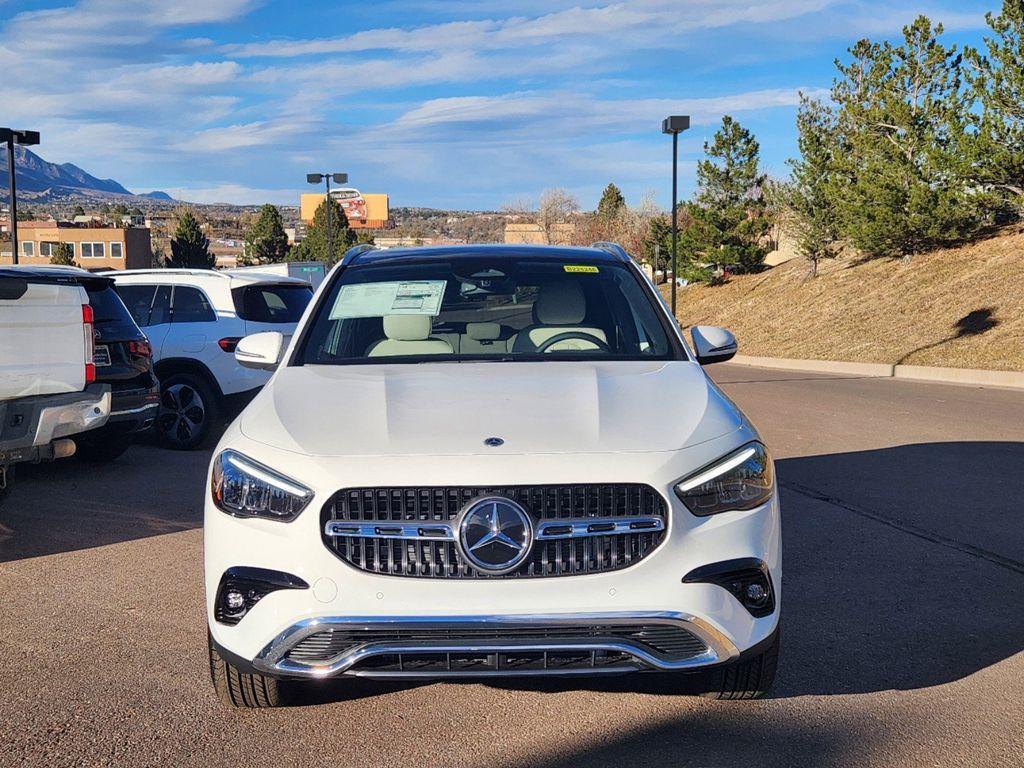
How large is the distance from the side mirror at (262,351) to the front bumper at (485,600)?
1.61m

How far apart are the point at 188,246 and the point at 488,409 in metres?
85.2

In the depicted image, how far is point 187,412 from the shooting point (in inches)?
432

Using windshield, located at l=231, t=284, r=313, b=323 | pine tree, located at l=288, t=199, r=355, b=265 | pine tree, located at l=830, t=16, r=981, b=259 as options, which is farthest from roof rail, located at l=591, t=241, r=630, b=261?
pine tree, located at l=288, t=199, r=355, b=265

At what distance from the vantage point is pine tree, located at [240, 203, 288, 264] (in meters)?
90.0

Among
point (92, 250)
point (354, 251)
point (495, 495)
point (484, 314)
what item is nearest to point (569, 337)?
point (484, 314)

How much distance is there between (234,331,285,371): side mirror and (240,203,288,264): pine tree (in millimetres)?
86470

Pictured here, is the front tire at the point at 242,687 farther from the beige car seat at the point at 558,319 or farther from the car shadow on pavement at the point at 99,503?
the car shadow on pavement at the point at 99,503

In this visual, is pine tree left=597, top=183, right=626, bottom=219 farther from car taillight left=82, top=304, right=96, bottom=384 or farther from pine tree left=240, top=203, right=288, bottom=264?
car taillight left=82, top=304, right=96, bottom=384

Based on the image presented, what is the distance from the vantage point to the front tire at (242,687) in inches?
152

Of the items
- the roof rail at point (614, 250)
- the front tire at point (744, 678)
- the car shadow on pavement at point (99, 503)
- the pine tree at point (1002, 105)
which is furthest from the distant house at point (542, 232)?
the front tire at point (744, 678)

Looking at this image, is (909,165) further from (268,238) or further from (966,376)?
(268,238)

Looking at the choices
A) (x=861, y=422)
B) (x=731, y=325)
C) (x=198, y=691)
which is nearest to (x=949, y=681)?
(x=198, y=691)

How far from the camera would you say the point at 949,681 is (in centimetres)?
434

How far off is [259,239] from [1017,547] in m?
88.1
